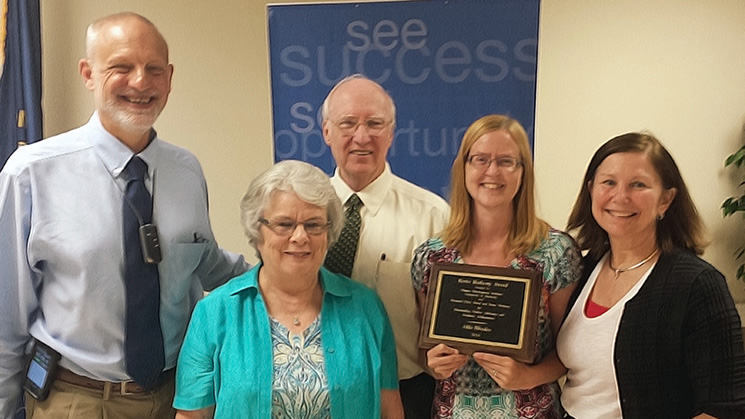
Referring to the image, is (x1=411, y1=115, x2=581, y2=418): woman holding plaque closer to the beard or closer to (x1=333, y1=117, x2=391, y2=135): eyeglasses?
(x1=333, y1=117, x2=391, y2=135): eyeglasses

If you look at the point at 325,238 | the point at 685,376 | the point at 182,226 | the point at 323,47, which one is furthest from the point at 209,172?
the point at 685,376

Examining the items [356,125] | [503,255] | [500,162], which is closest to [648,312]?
[503,255]

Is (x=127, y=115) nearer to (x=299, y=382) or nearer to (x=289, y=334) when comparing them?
(x=289, y=334)

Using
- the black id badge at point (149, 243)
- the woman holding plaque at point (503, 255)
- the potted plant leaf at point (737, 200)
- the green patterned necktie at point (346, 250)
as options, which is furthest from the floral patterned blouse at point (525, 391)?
the potted plant leaf at point (737, 200)

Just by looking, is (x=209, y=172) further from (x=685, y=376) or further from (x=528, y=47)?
(x=685, y=376)

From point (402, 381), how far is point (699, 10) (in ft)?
8.62

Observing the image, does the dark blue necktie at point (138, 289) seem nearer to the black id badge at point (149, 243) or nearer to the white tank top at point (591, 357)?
the black id badge at point (149, 243)

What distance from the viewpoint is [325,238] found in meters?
1.79

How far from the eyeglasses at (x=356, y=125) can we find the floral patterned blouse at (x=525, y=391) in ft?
1.73

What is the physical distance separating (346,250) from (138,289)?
672 mm

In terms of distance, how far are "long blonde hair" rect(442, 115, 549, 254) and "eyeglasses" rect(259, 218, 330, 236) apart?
16.5 inches

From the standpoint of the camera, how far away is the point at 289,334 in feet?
5.75

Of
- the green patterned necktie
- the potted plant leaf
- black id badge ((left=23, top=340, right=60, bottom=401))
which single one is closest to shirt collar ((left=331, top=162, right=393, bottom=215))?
the green patterned necktie

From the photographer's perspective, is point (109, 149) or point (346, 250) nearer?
point (109, 149)
